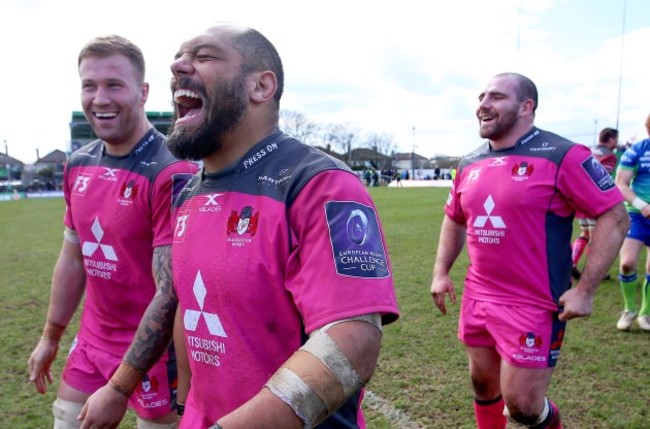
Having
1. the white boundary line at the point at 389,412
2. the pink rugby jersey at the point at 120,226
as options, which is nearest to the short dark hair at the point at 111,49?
the pink rugby jersey at the point at 120,226

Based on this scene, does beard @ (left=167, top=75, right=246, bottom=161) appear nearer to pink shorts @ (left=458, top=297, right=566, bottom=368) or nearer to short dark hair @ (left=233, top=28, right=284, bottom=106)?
short dark hair @ (left=233, top=28, right=284, bottom=106)

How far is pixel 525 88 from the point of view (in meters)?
3.53

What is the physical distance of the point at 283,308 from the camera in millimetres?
1558

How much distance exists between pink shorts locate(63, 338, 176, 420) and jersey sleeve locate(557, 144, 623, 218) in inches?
97.8

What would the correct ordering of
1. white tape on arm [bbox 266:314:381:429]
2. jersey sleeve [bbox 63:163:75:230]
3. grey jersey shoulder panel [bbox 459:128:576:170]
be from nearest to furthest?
white tape on arm [bbox 266:314:381:429] → jersey sleeve [bbox 63:163:75:230] → grey jersey shoulder panel [bbox 459:128:576:170]

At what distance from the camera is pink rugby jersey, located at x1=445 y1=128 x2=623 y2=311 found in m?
3.20

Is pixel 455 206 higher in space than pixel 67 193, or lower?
lower

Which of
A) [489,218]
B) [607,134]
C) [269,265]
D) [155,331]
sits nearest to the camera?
[269,265]

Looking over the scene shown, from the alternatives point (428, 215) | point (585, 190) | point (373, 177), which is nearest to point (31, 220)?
point (428, 215)

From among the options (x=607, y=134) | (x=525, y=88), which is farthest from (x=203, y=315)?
(x=607, y=134)

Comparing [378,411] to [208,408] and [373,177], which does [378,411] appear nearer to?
[208,408]

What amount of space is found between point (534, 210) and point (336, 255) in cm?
229

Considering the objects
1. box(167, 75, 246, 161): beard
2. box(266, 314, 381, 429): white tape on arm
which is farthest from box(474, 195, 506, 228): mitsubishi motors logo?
box(266, 314, 381, 429): white tape on arm

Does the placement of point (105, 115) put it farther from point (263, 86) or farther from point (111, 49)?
point (263, 86)
